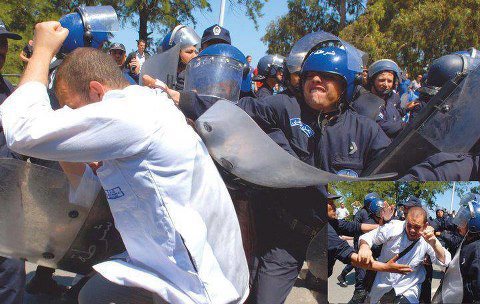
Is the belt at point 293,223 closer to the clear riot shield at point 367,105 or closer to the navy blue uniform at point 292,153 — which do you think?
the navy blue uniform at point 292,153

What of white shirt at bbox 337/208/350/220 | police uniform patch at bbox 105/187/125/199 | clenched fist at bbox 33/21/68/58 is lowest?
white shirt at bbox 337/208/350/220

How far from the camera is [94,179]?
239 centimetres

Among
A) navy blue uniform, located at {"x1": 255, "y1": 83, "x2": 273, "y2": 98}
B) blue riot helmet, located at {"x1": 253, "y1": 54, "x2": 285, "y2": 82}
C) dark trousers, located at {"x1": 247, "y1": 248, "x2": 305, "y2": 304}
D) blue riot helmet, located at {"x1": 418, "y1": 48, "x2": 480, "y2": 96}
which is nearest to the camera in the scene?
dark trousers, located at {"x1": 247, "y1": 248, "x2": 305, "y2": 304}

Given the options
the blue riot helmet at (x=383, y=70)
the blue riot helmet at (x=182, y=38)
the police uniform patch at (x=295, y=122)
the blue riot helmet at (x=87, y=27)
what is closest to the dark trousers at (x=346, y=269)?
the police uniform patch at (x=295, y=122)

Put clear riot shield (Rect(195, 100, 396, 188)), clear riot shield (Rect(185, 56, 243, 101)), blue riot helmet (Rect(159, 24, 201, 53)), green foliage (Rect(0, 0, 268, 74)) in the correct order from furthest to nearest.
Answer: green foliage (Rect(0, 0, 268, 74)) → blue riot helmet (Rect(159, 24, 201, 53)) → clear riot shield (Rect(185, 56, 243, 101)) → clear riot shield (Rect(195, 100, 396, 188))

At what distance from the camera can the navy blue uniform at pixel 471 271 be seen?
194 cm

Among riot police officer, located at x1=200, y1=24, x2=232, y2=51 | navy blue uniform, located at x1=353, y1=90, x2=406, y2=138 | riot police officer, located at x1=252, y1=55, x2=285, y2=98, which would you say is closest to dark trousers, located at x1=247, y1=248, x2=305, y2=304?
navy blue uniform, located at x1=353, y1=90, x2=406, y2=138

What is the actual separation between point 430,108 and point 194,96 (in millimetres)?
1002

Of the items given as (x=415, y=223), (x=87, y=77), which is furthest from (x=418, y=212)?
(x=87, y=77)

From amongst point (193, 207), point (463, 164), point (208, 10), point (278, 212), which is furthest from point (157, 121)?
point (208, 10)

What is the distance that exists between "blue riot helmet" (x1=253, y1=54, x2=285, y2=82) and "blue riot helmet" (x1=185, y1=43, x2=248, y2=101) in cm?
316

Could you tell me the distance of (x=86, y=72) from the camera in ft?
6.84

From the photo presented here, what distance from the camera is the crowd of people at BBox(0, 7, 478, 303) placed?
1.90 m

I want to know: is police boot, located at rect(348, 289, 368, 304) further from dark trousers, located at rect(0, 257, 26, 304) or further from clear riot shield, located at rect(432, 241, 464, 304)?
dark trousers, located at rect(0, 257, 26, 304)
